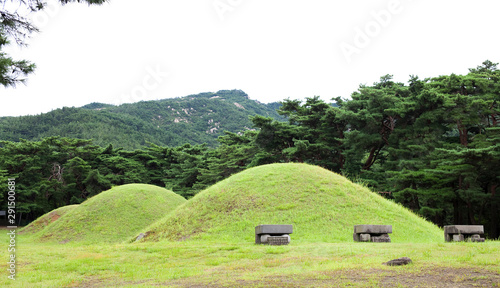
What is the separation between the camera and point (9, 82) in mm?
7184

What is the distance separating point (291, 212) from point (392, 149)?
14.1m

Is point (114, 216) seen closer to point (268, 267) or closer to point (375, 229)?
point (375, 229)

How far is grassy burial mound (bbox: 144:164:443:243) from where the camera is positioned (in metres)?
11.6

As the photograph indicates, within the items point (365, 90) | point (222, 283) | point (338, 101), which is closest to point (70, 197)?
point (338, 101)

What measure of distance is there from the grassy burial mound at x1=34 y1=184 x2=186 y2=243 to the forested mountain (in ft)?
91.9

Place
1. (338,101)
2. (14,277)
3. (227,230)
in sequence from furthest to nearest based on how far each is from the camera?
1. (338,101)
2. (227,230)
3. (14,277)

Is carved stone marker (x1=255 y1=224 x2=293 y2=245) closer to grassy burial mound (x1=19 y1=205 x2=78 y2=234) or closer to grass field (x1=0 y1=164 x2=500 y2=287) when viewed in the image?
grass field (x1=0 y1=164 x2=500 y2=287)

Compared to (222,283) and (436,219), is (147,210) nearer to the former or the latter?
(222,283)

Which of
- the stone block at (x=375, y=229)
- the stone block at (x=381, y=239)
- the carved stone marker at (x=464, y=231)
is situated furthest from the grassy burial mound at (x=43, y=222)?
the carved stone marker at (x=464, y=231)

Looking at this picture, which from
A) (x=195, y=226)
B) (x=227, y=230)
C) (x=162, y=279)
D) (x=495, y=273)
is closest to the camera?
(x=495, y=273)

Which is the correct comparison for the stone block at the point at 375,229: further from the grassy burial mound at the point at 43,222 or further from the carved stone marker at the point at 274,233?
the grassy burial mound at the point at 43,222

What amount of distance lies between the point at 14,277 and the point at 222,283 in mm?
4505

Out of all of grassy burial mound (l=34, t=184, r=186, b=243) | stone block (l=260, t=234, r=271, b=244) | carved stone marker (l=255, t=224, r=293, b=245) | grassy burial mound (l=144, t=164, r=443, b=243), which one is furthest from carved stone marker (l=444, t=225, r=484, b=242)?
grassy burial mound (l=34, t=184, r=186, b=243)

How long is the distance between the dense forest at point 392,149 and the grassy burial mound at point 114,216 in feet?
32.3
